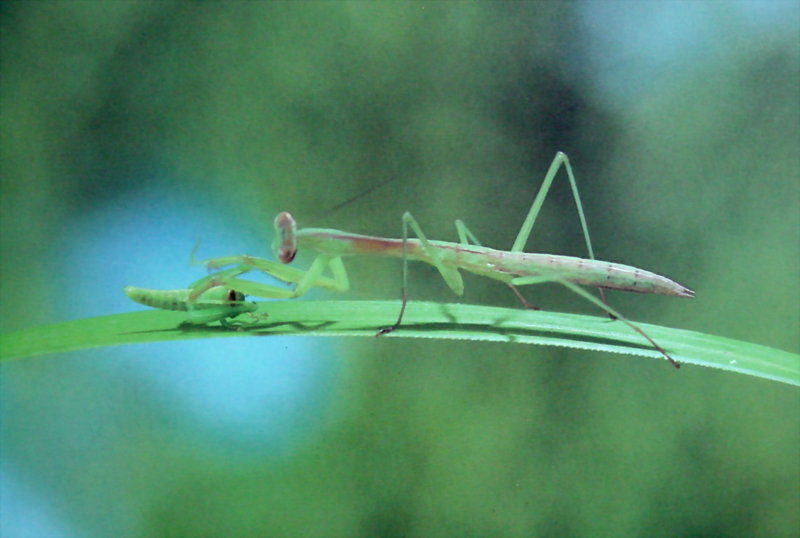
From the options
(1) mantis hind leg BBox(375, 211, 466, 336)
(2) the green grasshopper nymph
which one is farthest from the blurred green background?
(1) mantis hind leg BBox(375, 211, 466, 336)

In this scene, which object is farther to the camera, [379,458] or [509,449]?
[509,449]

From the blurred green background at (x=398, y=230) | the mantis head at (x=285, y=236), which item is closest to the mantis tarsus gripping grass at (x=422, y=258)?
the mantis head at (x=285, y=236)

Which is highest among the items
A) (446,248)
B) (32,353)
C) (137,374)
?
(446,248)

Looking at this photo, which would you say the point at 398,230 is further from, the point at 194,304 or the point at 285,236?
the point at 194,304

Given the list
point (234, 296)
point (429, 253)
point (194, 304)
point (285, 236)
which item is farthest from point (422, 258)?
point (194, 304)

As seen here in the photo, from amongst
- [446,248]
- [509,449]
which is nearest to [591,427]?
[509,449]

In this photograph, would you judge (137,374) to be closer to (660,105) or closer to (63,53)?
(63,53)

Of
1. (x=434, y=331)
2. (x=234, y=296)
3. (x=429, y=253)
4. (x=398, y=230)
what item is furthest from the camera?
(x=398, y=230)

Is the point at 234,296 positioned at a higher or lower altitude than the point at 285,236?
lower
